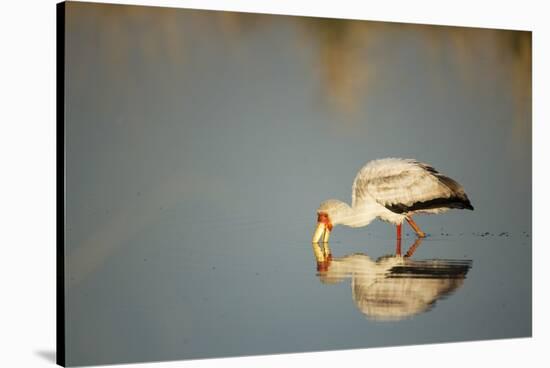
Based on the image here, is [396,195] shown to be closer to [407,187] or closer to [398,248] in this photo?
[407,187]

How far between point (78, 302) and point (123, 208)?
654mm

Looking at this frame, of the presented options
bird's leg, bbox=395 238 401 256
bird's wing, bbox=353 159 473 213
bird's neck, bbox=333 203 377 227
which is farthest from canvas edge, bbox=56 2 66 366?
bird's leg, bbox=395 238 401 256

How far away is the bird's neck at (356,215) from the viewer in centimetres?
816

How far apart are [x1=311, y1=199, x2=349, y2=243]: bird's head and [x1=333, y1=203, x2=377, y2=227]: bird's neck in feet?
0.04

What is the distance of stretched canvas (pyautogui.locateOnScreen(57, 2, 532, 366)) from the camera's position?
7426mm

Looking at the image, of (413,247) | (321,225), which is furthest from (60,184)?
(413,247)

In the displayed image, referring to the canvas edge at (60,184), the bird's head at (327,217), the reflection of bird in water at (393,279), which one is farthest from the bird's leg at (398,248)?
the canvas edge at (60,184)

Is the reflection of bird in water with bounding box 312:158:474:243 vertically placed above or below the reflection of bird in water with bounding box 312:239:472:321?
above

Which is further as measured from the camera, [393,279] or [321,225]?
[393,279]

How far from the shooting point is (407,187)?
8.45 m

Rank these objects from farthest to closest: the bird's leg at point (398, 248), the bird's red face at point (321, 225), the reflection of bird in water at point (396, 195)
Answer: the bird's leg at point (398, 248) → the reflection of bird in water at point (396, 195) → the bird's red face at point (321, 225)

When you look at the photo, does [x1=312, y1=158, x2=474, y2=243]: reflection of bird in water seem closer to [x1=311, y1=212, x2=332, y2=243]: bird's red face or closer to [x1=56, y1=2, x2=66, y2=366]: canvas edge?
[x1=311, y1=212, x2=332, y2=243]: bird's red face

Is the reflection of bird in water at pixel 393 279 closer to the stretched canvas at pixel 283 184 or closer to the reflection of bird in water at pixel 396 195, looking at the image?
the stretched canvas at pixel 283 184

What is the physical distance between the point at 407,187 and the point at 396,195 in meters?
0.10
